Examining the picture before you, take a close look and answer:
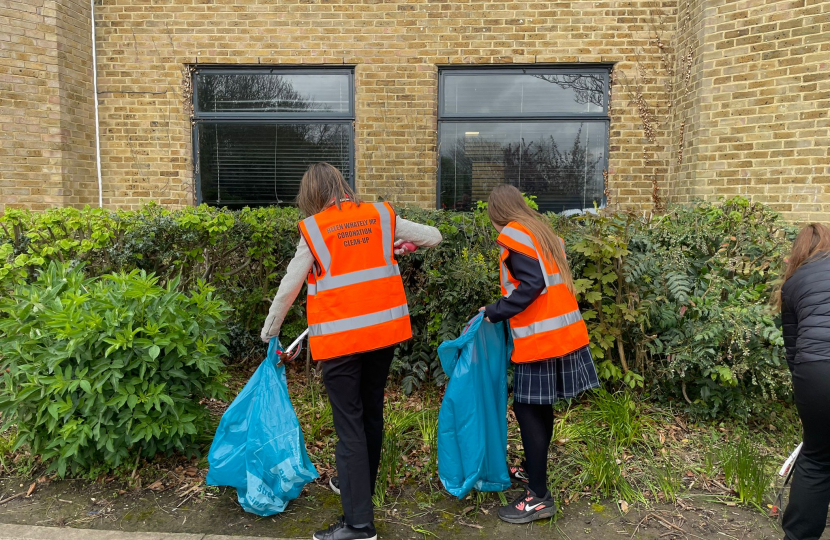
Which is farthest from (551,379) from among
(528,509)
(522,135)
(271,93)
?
(271,93)

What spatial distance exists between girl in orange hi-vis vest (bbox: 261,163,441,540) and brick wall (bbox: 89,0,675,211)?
12.9 feet

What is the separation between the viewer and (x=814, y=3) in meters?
5.25

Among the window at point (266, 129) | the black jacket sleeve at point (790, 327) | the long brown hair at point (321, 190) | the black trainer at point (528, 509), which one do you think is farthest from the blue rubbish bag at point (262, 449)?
the window at point (266, 129)

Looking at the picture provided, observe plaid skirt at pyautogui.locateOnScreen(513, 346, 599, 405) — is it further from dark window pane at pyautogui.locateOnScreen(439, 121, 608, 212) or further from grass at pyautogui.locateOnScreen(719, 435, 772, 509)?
dark window pane at pyautogui.locateOnScreen(439, 121, 608, 212)

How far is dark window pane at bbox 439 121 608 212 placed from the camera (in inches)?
261

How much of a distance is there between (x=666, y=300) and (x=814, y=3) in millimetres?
3759

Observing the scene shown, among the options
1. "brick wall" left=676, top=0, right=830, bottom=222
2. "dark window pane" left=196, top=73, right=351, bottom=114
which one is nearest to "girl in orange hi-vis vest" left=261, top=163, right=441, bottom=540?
"dark window pane" left=196, top=73, right=351, bottom=114

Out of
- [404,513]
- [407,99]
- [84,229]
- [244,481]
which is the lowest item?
[404,513]

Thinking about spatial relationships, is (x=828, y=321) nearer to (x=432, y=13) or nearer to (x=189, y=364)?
(x=189, y=364)

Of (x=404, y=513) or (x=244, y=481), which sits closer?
(x=244, y=481)

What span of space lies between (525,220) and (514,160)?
157 inches

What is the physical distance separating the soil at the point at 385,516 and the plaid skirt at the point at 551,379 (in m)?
0.70

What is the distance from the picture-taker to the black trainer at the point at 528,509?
2.88m

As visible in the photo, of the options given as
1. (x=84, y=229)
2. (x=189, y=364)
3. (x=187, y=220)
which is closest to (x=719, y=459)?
(x=189, y=364)
